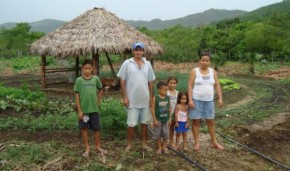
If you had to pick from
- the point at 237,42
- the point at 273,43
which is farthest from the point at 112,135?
the point at 237,42

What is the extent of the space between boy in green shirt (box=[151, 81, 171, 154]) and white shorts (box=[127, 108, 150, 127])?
0.46ft

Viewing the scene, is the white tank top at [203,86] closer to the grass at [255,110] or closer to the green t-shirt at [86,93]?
the green t-shirt at [86,93]

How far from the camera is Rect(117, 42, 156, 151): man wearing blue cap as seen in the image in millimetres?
5570

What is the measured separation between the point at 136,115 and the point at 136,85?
1.52 ft

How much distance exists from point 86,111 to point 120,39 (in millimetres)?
7367

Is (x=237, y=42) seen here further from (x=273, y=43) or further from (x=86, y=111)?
(x=86, y=111)

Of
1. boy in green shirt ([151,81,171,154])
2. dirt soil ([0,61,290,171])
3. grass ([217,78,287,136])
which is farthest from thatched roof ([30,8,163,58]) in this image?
boy in green shirt ([151,81,171,154])

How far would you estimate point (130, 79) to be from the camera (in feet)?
18.3

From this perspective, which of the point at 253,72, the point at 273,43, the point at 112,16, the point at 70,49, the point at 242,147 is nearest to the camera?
the point at 242,147

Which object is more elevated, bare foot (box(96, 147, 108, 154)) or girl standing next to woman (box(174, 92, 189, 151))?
girl standing next to woman (box(174, 92, 189, 151))

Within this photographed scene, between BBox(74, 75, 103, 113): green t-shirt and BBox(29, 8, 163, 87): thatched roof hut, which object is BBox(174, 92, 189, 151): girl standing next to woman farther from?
BBox(29, 8, 163, 87): thatched roof hut

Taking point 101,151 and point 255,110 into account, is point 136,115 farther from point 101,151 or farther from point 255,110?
point 255,110

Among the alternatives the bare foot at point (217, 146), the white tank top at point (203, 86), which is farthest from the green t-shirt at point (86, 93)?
the bare foot at point (217, 146)

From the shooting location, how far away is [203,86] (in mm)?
5895
